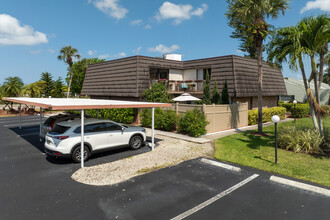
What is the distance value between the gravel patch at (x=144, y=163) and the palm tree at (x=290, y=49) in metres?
5.52

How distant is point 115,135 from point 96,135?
94 centimetres

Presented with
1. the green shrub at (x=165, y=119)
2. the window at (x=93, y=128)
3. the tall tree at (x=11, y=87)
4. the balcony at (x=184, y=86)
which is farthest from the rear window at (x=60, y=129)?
the tall tree at (x=11, y=87)

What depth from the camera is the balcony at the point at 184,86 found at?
66.7ft

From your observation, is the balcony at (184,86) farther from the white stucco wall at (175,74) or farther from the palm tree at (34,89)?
the palm tree at (34,89)

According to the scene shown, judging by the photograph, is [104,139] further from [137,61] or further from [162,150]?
[137,61]

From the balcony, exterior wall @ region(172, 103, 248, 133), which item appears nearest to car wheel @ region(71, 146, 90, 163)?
exterior wall @ region(172, 103, 248, 133)

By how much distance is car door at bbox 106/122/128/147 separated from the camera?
9.57 metres

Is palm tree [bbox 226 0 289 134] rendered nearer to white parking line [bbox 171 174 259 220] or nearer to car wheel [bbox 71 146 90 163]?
white parking line [bbox 171 174 259 220]

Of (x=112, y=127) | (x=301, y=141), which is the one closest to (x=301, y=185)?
(x=301, y=141)

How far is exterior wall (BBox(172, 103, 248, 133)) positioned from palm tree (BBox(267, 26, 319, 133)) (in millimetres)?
4593

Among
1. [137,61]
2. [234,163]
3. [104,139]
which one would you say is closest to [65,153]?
[104,139]

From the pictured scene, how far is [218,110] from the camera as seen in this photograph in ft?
48.1

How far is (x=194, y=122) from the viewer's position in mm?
13227

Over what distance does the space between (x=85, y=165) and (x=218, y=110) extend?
946 centimetres
